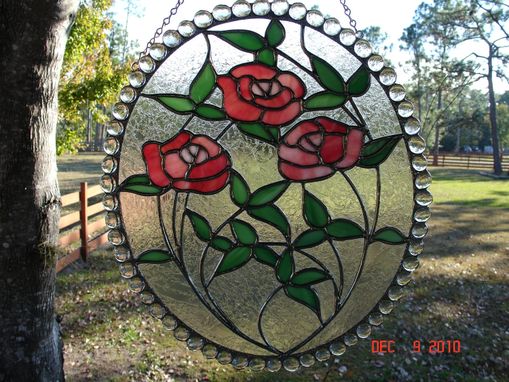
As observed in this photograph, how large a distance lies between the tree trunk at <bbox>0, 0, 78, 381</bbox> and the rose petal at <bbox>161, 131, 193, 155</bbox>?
0.76 metres

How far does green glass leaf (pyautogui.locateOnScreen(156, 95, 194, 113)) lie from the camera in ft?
5.40

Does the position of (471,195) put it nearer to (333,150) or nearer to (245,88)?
(333,150)

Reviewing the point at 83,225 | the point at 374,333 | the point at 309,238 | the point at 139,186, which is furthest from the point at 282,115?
the point at 83,225

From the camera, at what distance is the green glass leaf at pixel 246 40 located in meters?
1.63

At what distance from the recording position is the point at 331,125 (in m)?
1.63

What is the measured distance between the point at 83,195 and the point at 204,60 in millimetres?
5138

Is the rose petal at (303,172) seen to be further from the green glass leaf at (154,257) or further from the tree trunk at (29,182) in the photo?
the tree trunk at (29,182)

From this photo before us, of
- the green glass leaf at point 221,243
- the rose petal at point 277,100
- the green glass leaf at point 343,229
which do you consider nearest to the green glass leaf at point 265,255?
the green glass leaf at point 221,243

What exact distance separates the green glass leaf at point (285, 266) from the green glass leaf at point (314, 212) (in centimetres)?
15

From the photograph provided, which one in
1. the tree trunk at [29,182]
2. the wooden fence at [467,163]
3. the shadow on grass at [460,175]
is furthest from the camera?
the wooden fence at [467,163]

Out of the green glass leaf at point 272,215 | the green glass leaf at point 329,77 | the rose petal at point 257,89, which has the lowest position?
the green glass leaf at point 272,215

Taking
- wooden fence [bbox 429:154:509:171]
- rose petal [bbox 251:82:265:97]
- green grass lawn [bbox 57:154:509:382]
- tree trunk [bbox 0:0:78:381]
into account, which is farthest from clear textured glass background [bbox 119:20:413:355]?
wooden fence [bbox 429:154:509:171]

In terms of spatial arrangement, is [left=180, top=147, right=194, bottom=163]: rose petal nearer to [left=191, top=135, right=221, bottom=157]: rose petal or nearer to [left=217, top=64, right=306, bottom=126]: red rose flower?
[left=191, top=135, right=221, bottom=157]: rose petal

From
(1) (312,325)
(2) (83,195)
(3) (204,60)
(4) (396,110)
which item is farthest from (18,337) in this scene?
(2) (83,195)
